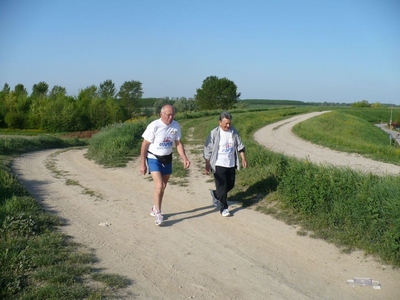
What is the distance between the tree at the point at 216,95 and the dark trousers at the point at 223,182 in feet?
280

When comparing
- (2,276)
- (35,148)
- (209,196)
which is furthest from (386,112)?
(2,276)

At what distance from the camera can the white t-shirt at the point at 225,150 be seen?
734cm

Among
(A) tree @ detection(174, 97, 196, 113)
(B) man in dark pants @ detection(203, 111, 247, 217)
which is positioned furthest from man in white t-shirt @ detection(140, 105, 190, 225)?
(A) tree @ detection(174, 97, 196, 113)

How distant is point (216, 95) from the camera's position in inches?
3679

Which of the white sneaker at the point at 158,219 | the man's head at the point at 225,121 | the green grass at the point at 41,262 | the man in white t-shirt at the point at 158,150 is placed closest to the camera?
the green grass at the point at 41,262

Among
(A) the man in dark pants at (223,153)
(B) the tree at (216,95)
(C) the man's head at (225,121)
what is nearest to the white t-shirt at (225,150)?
(A) the man in dark pants at (223,153)

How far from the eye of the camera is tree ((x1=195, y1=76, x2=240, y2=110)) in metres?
93.4

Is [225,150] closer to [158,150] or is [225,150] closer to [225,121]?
[225,121]

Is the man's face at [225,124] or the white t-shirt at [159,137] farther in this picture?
the man's face at [225,124]

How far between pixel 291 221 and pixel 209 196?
2.22 metres

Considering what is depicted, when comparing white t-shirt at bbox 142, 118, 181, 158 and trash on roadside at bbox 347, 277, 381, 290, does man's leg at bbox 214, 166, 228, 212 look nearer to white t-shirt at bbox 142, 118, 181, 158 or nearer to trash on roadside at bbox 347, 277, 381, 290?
white t-shirt at bbox 142, 118, 181, 158

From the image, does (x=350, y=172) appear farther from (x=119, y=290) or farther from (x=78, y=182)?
(x=78, y=182)

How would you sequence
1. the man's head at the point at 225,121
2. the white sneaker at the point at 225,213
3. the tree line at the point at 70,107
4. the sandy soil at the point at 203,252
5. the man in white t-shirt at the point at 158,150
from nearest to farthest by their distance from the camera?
the sandy soil at the point at 203,252 → the man in white t-shirt at the point at 158,150 → the white sneaker at the point at 225,213 → the man's head at the point at 225,121 → the tree line at the point at 70,107

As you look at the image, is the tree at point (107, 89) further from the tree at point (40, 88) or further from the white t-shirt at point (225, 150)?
the white t-shirt at point (225, 150)
